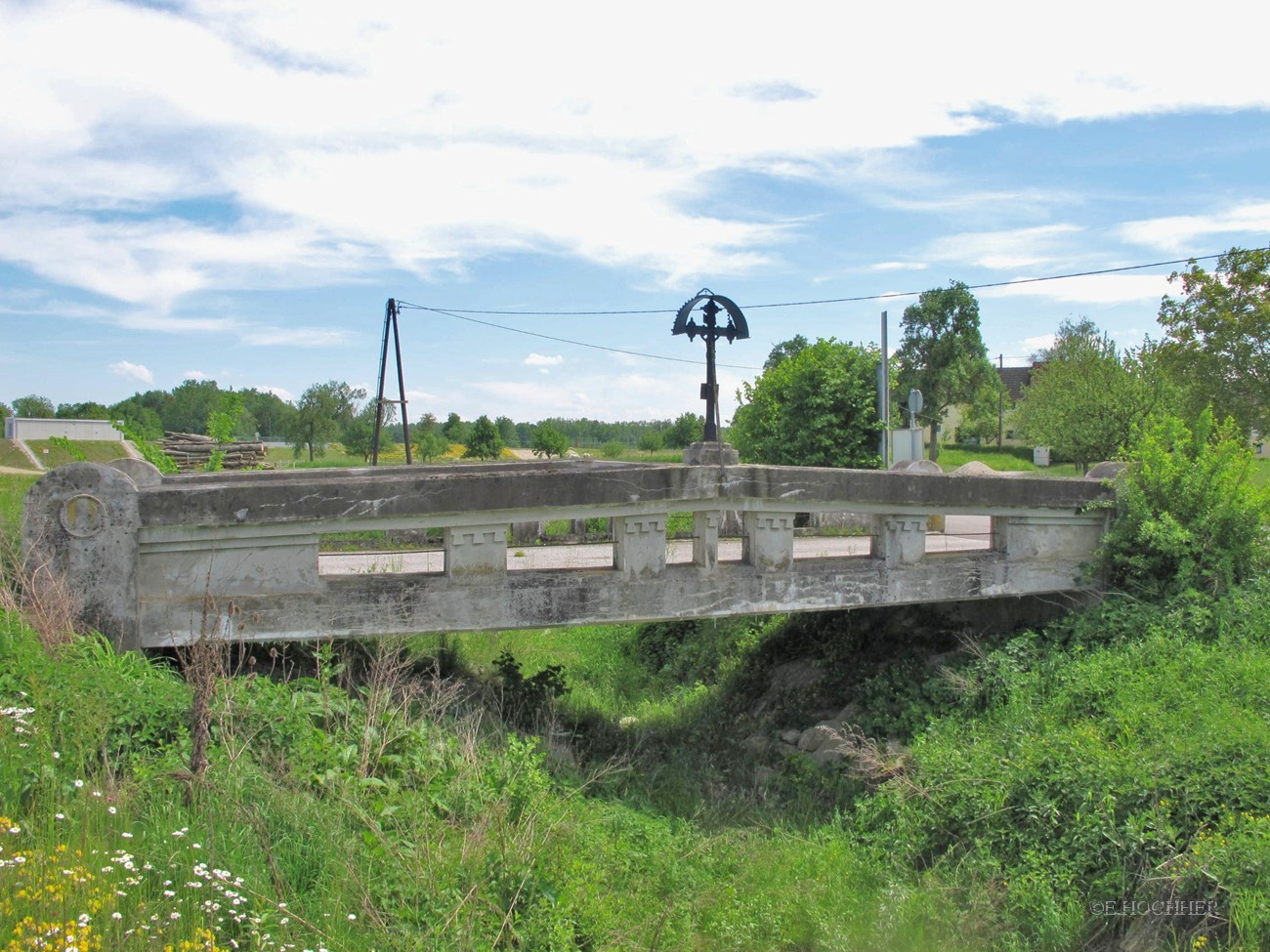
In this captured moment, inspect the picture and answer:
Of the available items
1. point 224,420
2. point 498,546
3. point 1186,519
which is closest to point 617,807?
point 498,546

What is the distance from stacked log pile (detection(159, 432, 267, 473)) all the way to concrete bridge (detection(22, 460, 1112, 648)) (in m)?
14.7

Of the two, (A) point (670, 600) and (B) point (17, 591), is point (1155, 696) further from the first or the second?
(B) point (17, 591)

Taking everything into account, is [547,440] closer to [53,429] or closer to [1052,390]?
[1052,390]

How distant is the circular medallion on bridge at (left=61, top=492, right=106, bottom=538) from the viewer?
616cm

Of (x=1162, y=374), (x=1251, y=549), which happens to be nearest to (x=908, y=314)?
(x=1162, y=374)

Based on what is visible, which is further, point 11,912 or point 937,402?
point 937,402

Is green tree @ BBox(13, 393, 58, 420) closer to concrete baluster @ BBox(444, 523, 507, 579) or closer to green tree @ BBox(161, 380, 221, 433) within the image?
green tree @ BBox(161, 380, 221, 433)

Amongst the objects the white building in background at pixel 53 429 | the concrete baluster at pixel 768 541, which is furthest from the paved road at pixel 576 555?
the white building in background at pixel 53 429

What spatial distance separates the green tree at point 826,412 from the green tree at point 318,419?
31340mm

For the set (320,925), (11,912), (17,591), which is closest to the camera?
(11,912)

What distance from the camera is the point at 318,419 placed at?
4978cm

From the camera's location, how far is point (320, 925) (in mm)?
4141

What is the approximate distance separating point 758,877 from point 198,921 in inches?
145

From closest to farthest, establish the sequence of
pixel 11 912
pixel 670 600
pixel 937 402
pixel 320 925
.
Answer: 1. pixel 11 912
2. pixel 320 925
3. pixel 670 600
4. pixel 937 402
